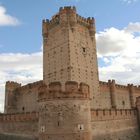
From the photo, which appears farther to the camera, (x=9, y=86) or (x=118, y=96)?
(x=9, y=86)

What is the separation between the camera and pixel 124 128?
2462cm

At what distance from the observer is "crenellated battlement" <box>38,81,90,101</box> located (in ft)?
53.9

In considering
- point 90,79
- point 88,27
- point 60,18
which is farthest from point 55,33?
point 90,79

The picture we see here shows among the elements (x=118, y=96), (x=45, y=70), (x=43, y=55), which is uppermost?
(x=43, y=55)

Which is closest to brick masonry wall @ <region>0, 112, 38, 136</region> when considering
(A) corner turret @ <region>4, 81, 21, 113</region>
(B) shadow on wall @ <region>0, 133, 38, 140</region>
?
(B) shadow on wall @ <region>0, 133, 38, 140</region>

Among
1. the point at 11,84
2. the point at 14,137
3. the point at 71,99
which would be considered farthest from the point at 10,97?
the point at 71,99

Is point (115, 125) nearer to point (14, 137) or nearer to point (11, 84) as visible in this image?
point (14, 137)

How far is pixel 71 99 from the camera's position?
16391 millimetres

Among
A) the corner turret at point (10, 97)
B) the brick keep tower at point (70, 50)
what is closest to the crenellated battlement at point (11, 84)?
the corner turret at point (10, 97)

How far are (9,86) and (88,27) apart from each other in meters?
15.6

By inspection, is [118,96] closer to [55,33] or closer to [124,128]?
[124,128]

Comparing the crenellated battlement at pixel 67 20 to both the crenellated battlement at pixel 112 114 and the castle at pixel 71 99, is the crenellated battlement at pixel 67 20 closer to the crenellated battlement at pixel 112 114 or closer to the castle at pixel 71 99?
the castle at pixel 71 99

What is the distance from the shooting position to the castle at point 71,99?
16.2m

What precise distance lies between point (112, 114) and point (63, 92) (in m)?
8.55
